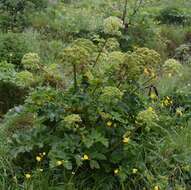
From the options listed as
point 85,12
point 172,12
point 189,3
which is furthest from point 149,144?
point 189,3

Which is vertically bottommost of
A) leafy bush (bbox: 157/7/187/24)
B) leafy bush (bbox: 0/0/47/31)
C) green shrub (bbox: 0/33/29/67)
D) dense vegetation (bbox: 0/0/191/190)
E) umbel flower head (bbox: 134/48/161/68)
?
leafy bush (bbox: 157/7/187/24)

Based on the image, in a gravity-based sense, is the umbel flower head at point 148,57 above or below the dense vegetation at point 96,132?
above

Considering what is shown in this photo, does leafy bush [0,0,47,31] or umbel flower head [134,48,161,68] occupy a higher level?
umbel flower head [134,48,161,68]

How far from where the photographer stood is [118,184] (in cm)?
434

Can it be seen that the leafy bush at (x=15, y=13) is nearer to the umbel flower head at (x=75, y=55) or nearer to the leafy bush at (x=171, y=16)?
the leafy bush at (x=171, y=16)

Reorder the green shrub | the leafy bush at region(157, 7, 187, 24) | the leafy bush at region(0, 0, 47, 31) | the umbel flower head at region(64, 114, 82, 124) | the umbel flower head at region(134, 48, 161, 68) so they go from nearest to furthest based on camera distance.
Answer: the umbel flower head at region(64, 114, 82, 124) → the umbel flower head at region(134, 48, 161, 68) → the green shrub → the leafy bush at region(0, 0, 47, 31) → the leafy bush at region(157, 7, 187, 24)

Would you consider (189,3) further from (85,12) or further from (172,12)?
(85,12)

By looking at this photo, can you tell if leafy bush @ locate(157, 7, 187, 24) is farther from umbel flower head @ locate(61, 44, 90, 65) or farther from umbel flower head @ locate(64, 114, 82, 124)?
umbel flower head @ locate(64, 114, 82, 124)

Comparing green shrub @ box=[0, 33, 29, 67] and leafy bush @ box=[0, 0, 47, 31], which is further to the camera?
leafy bush @ box=[0, 0, 47, 31]

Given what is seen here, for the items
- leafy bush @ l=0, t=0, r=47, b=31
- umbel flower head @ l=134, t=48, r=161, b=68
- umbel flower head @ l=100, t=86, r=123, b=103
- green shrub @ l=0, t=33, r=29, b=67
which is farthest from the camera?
leafy bush @ l=0, t=0, r=47, b=31

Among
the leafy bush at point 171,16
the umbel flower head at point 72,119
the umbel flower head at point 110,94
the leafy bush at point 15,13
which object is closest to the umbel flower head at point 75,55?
the umbel flower head at point 110,94

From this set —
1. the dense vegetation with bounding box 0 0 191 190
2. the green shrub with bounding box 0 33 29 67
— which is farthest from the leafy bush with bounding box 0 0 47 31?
the dense vegetation with bounding box 0 0 191 190

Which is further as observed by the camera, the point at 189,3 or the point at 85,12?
the point at 189,3

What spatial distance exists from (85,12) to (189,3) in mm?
4188
